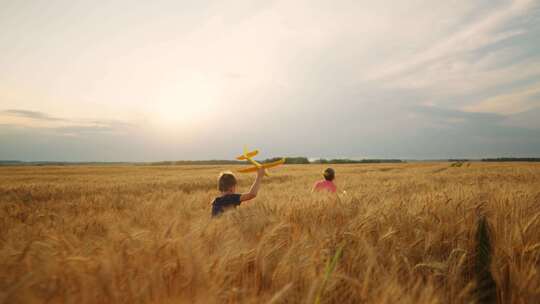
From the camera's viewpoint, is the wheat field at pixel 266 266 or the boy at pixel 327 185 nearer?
the wheat field at pixel 266 266

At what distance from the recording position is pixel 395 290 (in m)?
1.03

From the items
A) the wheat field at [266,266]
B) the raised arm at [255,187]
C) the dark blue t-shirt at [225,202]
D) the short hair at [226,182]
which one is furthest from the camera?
the short hair at [226,182]

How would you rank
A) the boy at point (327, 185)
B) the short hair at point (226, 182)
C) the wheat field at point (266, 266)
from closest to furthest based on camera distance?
the wheat field at point (266, 266)
the short hair at point (226, 182)
the boy at point (327, 185)

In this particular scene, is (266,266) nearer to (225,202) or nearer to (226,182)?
(225,202)

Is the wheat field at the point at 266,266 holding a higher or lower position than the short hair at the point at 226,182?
lower

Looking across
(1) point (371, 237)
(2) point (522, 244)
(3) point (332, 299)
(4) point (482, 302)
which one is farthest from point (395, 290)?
(2) point (522, 244)

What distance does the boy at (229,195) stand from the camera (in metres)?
3.73

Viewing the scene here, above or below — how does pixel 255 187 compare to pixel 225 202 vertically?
above

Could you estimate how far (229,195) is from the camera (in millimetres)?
3953

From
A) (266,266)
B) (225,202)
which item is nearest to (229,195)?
(225,202)

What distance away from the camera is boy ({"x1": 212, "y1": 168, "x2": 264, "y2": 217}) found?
3.73 m

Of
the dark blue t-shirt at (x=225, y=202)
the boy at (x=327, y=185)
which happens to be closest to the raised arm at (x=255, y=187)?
the dark blue t-shirt at (x=225, y=202)

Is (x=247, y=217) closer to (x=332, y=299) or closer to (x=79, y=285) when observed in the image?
(x=332, y=299)

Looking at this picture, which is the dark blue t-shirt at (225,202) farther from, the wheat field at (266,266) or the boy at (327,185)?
the boy at (327,185)
